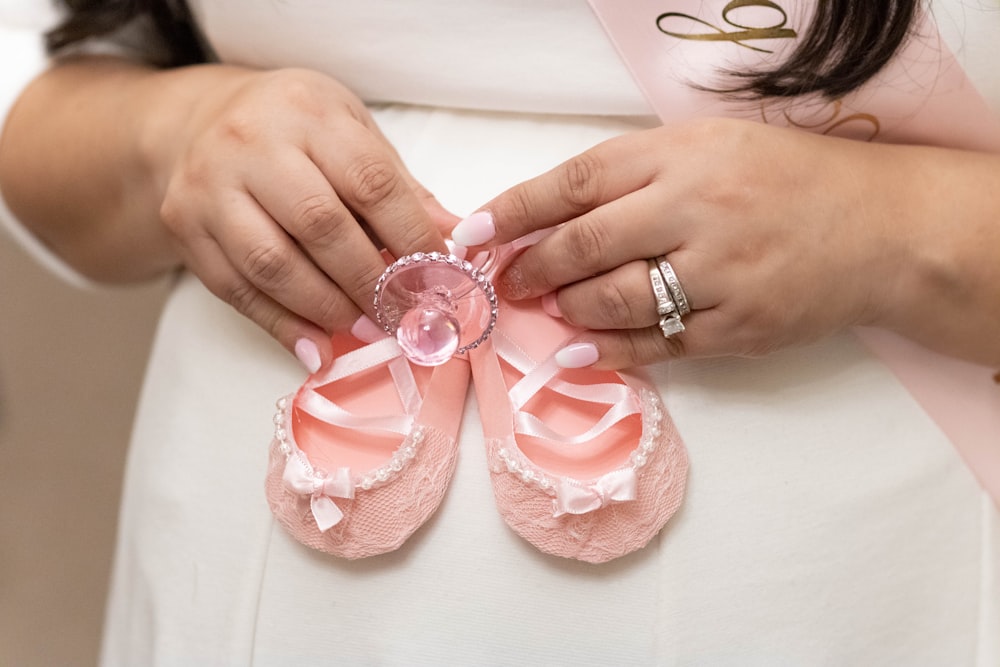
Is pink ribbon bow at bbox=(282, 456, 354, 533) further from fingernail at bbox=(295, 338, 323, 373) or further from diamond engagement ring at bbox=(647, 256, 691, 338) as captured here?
diamond engagement ring at bbox=(647, 256, 691, 338)

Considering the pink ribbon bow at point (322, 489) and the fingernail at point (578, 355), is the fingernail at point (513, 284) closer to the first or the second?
the fingernail at point (578, 355)

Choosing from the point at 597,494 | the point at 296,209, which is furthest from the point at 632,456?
the point at 296,209

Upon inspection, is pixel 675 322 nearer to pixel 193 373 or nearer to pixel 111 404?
pixel 193 373

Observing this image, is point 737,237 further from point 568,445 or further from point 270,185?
point 270,185

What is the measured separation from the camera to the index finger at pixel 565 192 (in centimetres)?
46

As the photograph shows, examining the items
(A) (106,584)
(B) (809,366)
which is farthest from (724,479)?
(A) (106,584)

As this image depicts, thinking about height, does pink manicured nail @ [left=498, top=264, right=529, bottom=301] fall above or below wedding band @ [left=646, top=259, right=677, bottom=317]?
below

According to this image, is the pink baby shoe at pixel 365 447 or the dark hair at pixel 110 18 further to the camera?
the dark hair at pixel 110 18

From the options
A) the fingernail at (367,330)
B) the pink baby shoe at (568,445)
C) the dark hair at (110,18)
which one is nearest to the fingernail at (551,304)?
the pink baby shoe at (568,445)

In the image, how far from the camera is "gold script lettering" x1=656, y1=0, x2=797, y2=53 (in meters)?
0.47

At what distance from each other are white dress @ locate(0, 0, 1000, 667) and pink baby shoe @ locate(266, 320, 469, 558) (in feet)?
0.07

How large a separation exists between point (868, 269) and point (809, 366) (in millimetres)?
80

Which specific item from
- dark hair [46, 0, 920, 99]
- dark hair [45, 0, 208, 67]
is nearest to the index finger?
dark hair [46, 0, 920, 99]
